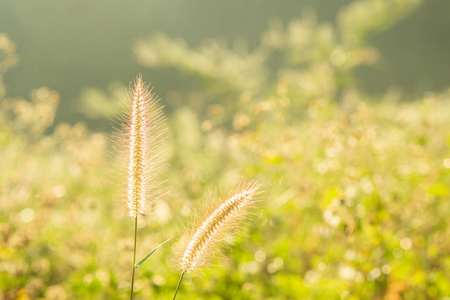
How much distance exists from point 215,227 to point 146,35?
6.82 metres

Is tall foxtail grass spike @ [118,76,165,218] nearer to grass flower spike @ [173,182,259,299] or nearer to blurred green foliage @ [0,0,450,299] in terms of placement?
grass flower spike @ [173,182,259,299]

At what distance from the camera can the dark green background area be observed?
6.40 metres

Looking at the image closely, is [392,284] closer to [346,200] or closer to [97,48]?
[346,200]

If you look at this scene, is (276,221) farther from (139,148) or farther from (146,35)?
(146,35)

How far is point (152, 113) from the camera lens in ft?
2.43

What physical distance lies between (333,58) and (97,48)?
4.44 meters

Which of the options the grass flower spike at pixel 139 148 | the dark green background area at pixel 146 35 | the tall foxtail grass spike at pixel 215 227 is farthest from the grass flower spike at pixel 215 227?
the dark green background area at pixel 146 35

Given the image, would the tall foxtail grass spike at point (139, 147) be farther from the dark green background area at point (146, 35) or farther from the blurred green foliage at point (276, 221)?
the dark green background area at point (146, 35)

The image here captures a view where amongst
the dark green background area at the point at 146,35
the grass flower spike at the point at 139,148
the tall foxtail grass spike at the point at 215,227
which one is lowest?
the tall foxtail grass spike at the point at 215,227

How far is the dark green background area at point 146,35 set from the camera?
6.40 meters

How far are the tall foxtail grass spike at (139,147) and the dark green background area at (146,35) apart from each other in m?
5.66

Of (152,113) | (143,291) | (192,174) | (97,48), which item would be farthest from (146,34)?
(152,113)

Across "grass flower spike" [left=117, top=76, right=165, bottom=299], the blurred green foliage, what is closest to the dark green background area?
the blurred green foliage

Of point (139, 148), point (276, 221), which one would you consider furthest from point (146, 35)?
point (139, 148)
